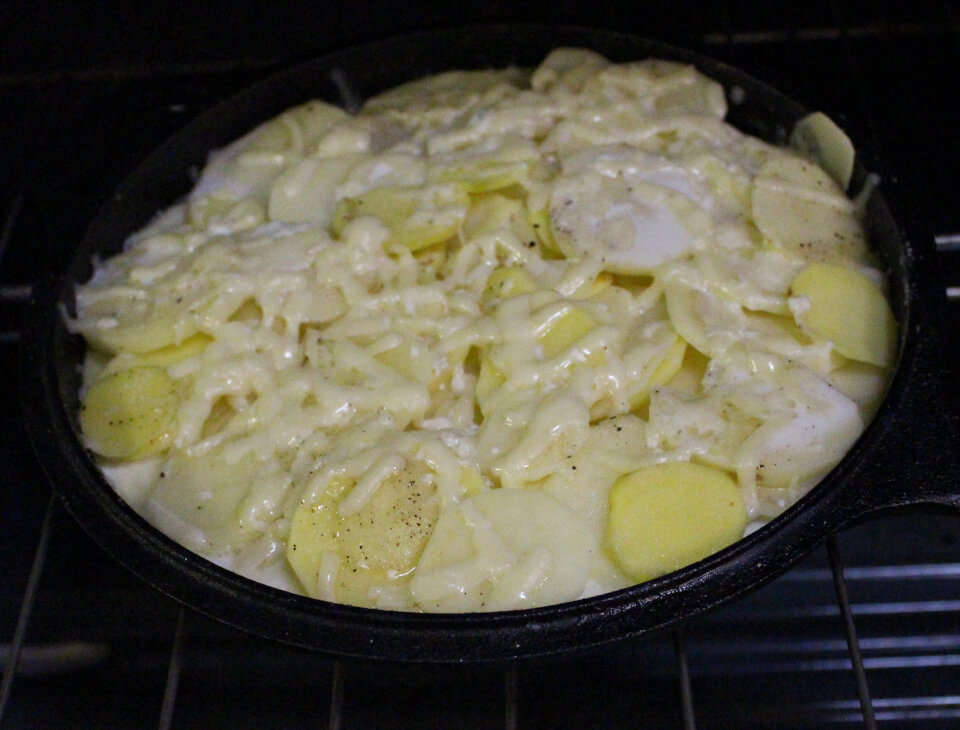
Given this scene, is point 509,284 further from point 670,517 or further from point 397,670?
point 397,670

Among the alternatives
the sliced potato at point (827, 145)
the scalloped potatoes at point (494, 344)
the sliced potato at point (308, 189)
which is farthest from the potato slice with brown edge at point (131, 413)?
the sliced potato at point (827, 145)

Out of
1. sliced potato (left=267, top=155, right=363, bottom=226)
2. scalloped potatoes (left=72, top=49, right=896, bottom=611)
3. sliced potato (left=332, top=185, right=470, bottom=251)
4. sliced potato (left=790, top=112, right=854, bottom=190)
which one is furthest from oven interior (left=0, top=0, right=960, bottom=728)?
sliced potato (left=332, top=185, right=470, bottom=251)

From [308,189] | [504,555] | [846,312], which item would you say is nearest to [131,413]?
[308,189]

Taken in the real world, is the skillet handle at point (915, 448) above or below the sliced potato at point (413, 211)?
below

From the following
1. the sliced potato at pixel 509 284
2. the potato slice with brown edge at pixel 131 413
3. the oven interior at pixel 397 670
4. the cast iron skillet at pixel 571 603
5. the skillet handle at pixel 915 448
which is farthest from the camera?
the oven interior at pixel 397 670

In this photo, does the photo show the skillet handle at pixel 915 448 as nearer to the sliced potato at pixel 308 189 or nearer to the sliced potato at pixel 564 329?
the sliced potato at pixel 564 329

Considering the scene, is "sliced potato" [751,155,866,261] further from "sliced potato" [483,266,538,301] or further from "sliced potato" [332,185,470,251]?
"sliced potato" [332,185,470,251]

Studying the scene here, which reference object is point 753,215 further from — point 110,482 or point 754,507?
A: point 110,482
